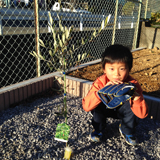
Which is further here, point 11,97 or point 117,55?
Answer: point 11,97

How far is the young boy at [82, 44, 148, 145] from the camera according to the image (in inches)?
65.4

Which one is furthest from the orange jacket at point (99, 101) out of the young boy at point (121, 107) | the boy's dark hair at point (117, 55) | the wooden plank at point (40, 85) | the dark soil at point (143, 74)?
the wooden plank at point (40, 85)

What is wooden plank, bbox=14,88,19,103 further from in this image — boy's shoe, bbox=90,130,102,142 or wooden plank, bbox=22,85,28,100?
boy's shoe, bbox=90,130,102,142

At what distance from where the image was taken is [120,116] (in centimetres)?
199

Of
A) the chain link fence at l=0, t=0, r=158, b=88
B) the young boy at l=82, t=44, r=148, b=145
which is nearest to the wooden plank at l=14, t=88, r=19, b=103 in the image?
the chain link fence at l=0, t=0, r=158, b=88

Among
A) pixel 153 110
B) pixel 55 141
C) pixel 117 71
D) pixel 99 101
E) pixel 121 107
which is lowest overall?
pixel 55 141

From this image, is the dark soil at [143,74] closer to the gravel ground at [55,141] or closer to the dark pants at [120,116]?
the gravel ground at [55,141]

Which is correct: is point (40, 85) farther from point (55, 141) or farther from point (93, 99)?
point (93, 99)

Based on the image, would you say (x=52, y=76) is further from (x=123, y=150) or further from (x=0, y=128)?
(x=123, y=150)

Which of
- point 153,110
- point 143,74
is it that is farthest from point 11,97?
point 143,74

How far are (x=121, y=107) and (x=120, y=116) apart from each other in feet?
0.38

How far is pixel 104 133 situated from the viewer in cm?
213

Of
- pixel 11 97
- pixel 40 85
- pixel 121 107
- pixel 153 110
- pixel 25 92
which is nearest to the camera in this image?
pixel 121 107

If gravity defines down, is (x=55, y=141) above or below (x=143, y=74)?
below
